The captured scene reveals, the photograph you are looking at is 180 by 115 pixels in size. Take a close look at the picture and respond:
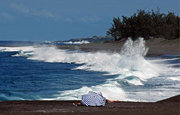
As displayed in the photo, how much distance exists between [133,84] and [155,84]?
1.05 meters

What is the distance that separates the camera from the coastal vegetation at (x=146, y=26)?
6547 cm

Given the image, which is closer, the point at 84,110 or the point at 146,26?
the point at 84,110

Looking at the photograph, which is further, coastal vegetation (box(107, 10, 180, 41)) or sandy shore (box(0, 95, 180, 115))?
coastal vegetation (box(107, 10, 180, 41))

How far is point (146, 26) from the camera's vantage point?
6788 centimetres

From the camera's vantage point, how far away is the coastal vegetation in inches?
2578

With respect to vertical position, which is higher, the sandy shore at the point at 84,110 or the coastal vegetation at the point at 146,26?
the coastal vegetation at the point at 146,26

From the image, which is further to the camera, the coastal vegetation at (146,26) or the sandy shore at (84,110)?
the coastal vegetation at (146,26)

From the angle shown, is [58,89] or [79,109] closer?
[79,109]

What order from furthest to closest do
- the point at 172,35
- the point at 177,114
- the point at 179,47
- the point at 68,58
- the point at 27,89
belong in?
the point at 172,35, the point at 179,47, the point at 68,58, the point at 27,89, the point at 177,114

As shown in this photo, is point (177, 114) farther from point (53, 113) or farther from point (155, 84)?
point (155, 84)

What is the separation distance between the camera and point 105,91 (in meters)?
16.1

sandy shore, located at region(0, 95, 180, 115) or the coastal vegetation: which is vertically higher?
the coastal vegetation

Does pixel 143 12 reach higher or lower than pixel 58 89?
higher

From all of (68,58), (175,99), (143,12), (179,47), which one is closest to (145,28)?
(143,12)
